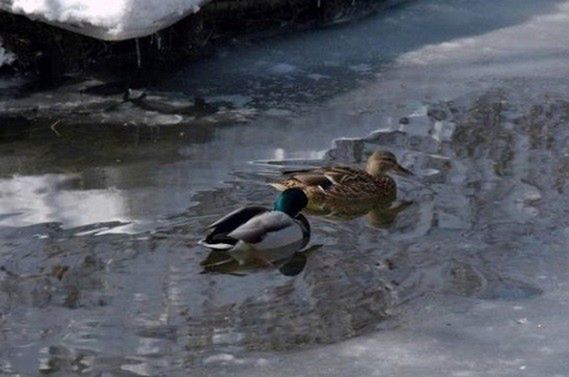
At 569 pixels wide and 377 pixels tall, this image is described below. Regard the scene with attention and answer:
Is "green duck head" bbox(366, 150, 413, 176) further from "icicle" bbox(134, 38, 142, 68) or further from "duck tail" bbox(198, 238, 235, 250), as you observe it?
"icicle" bbox(134, 38, 142, 68)

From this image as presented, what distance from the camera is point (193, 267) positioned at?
6.77 m

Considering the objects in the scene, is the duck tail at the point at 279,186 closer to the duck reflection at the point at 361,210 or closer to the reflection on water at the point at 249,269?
the reflection on water at the point at 249,269

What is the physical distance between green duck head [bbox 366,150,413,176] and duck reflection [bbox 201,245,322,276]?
1.14 metres

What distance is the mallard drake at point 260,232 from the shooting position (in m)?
6.90

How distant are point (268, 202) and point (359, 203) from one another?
23.1 inches

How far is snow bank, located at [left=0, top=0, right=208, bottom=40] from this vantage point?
952 centimetres

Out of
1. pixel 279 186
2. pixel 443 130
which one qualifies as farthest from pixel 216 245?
pixel 443 130

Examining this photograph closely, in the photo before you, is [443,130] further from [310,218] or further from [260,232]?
[260,232]

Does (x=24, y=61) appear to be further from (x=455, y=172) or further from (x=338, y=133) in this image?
(x=455, y=172)

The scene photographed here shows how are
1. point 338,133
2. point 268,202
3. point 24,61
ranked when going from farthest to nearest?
point 24,61, point 338,133, point 268,202

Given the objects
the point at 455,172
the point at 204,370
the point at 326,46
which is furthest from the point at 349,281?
the point at 326,46

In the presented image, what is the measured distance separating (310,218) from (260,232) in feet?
2.65

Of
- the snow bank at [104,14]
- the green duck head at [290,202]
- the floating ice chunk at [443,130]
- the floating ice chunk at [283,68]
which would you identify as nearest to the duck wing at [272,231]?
the green duck head at [290,202]

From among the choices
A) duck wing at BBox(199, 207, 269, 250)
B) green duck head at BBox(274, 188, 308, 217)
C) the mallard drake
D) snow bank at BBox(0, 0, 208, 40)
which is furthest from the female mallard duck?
snow bank at BBox(0, 0, 208, 40)
